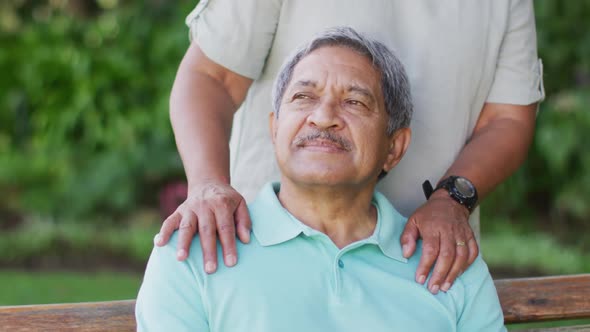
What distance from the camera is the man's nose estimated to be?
2.14 meters

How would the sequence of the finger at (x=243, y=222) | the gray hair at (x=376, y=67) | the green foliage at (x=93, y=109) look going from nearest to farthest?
the finger at (x=243, y=222) < the gray hair at (x=376, y=67) < the green foliage at (x=93, y=109)

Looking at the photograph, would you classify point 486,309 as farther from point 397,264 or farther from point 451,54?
point 451,54

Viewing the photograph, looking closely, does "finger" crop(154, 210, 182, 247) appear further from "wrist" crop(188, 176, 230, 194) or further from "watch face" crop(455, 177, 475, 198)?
"watch face" crop(455, 177, 475, 198)

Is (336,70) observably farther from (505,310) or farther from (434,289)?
(505,310)

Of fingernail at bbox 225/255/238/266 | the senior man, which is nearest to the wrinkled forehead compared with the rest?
the senior man

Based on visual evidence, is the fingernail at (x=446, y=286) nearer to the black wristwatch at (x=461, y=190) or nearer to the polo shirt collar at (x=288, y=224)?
the polo shirt collar at (x=288, y=224)

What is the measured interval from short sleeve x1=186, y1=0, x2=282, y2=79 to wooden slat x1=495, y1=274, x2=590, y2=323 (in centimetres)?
100

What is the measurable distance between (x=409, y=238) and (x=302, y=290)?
0.36m

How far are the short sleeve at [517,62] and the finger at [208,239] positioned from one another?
101 centimetres

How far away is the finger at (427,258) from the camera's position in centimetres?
222

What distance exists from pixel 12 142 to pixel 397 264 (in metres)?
6.85

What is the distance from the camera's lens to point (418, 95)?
8.21 ft

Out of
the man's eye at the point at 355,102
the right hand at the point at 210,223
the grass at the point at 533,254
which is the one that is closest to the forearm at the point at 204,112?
the right hand at the point at 210,223

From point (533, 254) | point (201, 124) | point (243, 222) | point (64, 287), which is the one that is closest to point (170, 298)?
point (243, 222)
